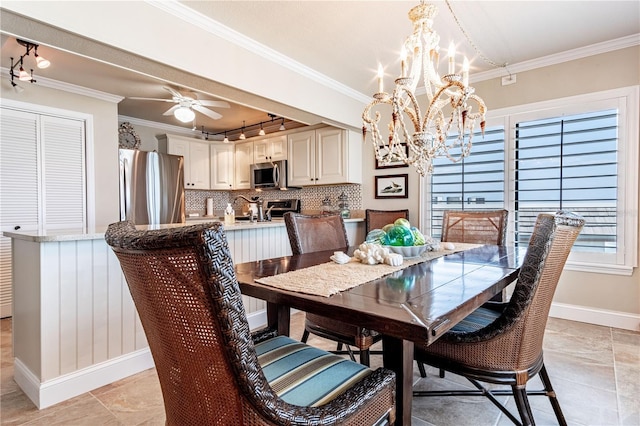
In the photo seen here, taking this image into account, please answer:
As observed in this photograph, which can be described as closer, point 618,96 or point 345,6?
point 345,6

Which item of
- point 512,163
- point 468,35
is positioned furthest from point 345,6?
point 512,163

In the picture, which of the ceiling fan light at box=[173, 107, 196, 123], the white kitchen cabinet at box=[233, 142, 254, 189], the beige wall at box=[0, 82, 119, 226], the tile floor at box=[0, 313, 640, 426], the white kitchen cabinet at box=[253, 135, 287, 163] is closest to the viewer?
the tile floor at box=[0, 313, 640, 426]

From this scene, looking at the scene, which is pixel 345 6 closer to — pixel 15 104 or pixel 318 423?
pixel 318 423

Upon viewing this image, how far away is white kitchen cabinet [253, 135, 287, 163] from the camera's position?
4.89 metres

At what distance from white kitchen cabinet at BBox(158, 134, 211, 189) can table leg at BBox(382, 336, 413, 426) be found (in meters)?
4.77

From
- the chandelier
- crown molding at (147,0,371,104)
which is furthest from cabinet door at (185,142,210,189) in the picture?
the chandelier

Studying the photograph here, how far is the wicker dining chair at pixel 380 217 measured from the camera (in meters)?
3.83

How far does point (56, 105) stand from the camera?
132 inches

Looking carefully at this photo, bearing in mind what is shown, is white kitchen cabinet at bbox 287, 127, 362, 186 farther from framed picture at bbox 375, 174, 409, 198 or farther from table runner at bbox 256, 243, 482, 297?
table runner at bbox 256, 243, 482, 297

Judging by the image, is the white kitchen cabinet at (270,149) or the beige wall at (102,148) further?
the white kitchen cabinet at (270,149)

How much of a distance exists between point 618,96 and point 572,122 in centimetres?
36

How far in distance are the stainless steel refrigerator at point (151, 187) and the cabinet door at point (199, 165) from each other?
0.48 meters

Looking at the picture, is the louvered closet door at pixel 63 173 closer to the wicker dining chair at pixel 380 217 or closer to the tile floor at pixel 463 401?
the tile floor at pixel 463 401

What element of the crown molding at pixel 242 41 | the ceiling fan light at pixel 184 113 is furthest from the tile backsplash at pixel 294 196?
the ceiling fan light at pixel 184 113
